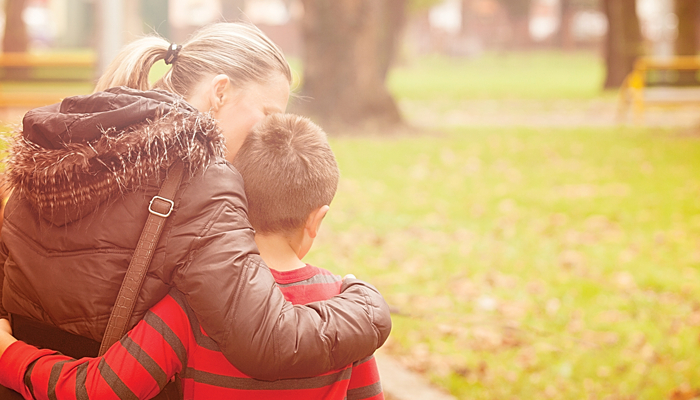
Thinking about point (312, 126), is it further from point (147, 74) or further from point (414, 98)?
point (414, 98)

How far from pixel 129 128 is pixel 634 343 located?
3.47 meters

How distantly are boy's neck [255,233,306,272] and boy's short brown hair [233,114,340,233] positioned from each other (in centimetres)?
2

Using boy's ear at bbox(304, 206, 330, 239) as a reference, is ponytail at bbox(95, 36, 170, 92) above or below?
above

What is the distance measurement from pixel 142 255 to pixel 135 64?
2.12ft

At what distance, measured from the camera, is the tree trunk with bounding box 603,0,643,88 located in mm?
20438

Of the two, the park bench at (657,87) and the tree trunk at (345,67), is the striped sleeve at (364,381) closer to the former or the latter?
the tree trunk at (345,67)

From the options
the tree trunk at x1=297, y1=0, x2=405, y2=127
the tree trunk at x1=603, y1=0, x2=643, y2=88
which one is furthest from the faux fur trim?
the tree trunk at x1=603, y1=0, x2=643, y2=88

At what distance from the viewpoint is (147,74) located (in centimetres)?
183

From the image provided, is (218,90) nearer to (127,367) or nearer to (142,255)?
(142,255)

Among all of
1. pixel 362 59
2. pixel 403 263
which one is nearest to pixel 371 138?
pixel 362 59

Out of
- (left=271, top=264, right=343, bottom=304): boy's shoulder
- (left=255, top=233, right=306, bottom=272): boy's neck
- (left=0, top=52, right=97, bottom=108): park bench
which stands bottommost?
(left=0, top=52, right=97, bottom=108): park bench

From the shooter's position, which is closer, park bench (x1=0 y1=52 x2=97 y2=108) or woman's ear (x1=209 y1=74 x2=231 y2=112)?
woman's ear (x1=209 y1=74 x2=231 y2=112)

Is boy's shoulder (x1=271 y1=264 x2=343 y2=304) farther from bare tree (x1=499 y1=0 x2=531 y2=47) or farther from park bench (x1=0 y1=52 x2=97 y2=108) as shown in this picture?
bare tree (x1=499 y1=0 x2=531 y2=47)

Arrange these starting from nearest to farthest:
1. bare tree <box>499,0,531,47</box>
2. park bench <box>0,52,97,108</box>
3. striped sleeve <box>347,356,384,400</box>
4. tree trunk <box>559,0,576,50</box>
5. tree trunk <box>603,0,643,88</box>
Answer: striped sleeve <box>347,356,384,400</box> → park bench <box>0,52,97,108</box> → tree trunk <box>603,0,643,88</box> → tree trunk <box>559,0,576,50</box> → bare tree <box>499,0,531,47</box>
